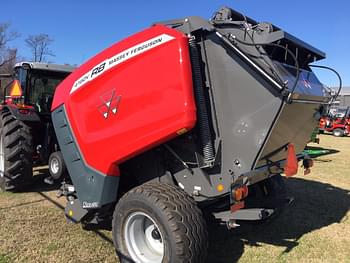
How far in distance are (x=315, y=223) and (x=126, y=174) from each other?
2.70 metres

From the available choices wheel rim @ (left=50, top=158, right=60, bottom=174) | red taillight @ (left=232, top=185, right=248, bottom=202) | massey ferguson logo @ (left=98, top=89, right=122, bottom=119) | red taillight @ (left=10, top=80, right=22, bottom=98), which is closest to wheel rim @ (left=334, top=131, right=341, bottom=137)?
red taillight @ (left=10, top=80, right=22, bottom=98)

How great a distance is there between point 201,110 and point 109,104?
0.90 metres

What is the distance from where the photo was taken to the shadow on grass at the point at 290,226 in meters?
3.96

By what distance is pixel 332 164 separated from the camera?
31.7ft

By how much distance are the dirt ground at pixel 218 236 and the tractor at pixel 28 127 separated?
0.40 m

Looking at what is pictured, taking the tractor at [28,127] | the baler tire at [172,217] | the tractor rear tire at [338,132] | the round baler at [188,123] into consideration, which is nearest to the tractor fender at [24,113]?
the tractor at [28,127]

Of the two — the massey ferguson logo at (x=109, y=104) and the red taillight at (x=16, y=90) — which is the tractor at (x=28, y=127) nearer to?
the red taillight at (x=16, y=90)

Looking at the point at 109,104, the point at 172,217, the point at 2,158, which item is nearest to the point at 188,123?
the point at 172,217

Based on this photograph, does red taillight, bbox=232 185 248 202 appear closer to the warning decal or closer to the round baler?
the round baler

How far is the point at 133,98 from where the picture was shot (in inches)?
128

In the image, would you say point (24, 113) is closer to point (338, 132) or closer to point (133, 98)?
point (133, 98)

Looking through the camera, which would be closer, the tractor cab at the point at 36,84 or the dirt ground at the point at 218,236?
the dirt ground at the point at 218,236

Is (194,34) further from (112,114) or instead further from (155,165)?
(155,165)

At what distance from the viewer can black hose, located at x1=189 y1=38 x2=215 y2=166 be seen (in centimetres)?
305
